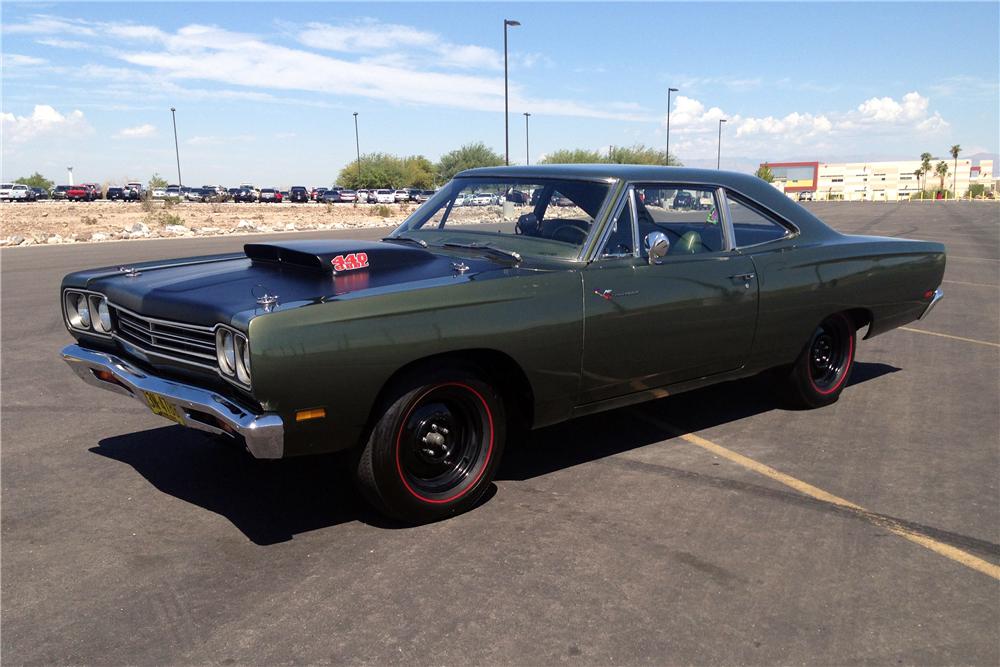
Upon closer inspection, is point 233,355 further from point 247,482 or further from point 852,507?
point 852,507

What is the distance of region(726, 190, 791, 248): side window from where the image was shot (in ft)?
16.5

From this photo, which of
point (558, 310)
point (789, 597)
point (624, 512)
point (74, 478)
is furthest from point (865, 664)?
point (74, 478)

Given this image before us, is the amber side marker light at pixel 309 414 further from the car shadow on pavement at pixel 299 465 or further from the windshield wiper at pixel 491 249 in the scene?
the windshield wiper at pixel 491 249

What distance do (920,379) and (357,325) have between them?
507 centimetres

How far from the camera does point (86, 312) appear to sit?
4344mm

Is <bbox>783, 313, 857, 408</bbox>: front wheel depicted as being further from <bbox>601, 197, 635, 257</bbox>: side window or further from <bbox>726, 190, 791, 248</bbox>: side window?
<bbox>601, 197, 635, 257</bbox>: side window

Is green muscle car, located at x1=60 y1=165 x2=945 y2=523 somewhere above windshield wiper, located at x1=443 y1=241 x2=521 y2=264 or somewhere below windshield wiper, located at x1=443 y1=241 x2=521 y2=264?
below

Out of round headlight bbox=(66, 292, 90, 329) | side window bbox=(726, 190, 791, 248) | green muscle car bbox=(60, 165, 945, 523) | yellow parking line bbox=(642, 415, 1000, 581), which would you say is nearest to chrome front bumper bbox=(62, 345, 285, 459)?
green muscle car bbox=(60, 165, 945, 523)

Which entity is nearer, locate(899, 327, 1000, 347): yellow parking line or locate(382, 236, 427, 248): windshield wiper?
locate(382, 236, 427, 248): windshield wiper

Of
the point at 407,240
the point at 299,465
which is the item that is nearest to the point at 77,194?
the point at 407,240

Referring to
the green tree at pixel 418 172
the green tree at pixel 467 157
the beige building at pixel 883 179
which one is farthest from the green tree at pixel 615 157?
the beige building at pixel 883 179

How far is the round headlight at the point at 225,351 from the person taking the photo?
3.26 m

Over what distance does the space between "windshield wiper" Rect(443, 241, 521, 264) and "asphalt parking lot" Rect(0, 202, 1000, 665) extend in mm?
1158

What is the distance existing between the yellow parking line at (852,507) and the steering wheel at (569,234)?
1479 mm
